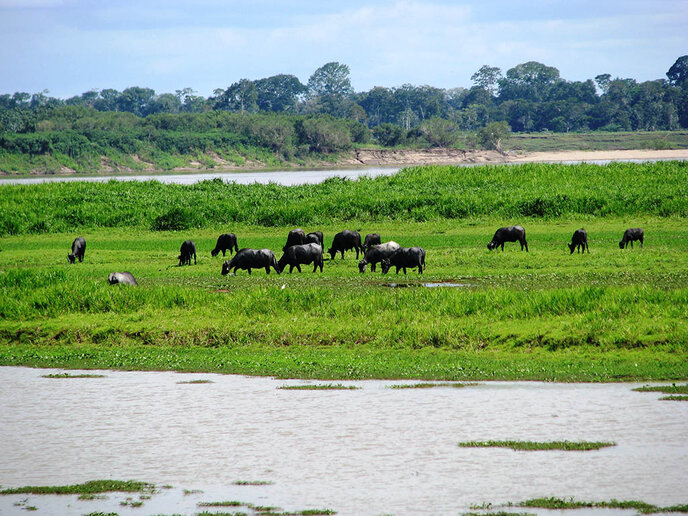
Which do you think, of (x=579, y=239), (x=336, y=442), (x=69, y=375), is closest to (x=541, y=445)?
(x=336, y=442)

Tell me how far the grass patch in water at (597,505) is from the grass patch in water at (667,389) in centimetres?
443

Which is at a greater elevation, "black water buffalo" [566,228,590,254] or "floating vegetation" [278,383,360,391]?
"black water buffalo" [566,228,590,254]

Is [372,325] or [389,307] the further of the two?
[389,307]

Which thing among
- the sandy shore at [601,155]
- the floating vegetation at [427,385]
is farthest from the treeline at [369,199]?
the sandy shore at [601,155]

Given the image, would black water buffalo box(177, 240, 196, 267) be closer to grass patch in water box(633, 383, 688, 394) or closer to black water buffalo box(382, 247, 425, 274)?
black water buffalo box(382, 247, 425, 274)

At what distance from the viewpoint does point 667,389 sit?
13062 mm

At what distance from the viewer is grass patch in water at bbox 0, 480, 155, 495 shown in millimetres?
9820

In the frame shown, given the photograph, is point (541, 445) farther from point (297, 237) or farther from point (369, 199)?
point (369, 199)

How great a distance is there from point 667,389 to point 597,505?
4715 mm

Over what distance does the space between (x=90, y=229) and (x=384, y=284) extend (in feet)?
78.1

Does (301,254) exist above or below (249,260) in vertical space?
above

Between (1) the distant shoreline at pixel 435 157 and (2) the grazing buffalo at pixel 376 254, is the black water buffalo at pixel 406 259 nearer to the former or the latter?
(2) the grazing buffalo at pixel 376 254

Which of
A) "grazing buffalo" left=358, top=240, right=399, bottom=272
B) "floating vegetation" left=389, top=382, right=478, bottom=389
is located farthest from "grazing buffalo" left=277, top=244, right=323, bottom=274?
"floating vegetation" left=389, top=382, right=478, bottom=389

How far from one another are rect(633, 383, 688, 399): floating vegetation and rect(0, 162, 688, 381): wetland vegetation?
680mm
